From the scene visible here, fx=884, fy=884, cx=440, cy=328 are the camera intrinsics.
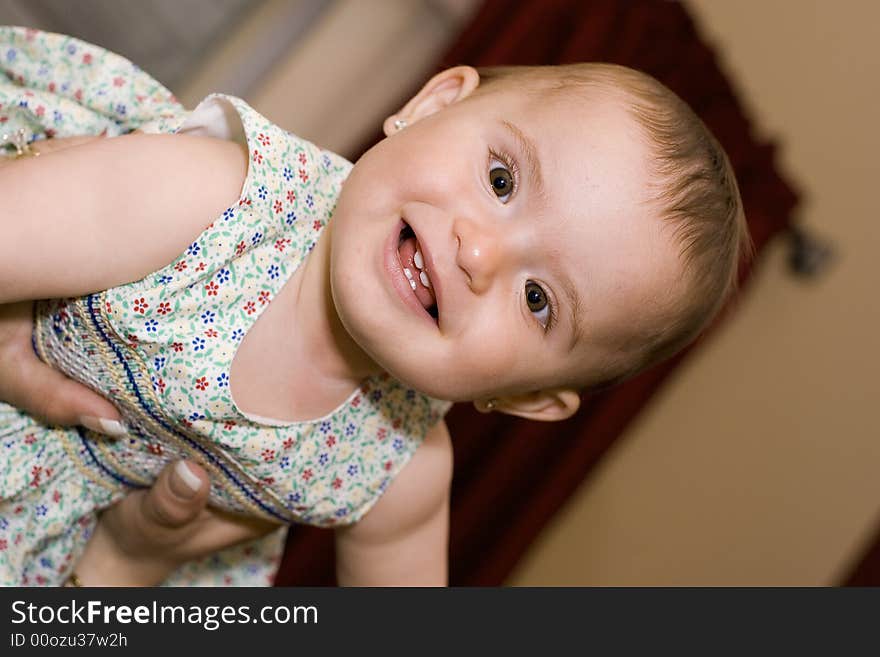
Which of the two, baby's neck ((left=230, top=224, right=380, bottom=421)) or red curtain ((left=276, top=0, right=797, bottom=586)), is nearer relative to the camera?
baby's neck ((left=230, top=224, right=380, bottom=421))

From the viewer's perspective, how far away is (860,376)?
2354mm

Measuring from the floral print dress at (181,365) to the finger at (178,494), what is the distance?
0.07 feet

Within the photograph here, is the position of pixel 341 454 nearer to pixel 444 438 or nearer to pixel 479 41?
pixel 444 438

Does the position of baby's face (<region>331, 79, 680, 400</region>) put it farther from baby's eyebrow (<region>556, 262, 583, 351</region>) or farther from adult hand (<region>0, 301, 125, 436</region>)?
adult hand (<region>0, 301, 125, 436</region>)

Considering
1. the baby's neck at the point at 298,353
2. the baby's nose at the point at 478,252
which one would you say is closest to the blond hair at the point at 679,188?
the baby's nose at the point at 478,252

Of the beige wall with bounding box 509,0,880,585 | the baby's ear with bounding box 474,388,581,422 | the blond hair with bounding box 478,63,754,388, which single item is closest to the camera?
the blond hair with bounding box 478,63,754,388

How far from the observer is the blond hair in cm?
90

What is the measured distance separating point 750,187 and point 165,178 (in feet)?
5.05

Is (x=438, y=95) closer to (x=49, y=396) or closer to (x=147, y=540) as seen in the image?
(x=49, y=396)

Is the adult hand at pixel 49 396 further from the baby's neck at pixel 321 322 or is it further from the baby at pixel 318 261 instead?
the baby's neck at pixel 321 322

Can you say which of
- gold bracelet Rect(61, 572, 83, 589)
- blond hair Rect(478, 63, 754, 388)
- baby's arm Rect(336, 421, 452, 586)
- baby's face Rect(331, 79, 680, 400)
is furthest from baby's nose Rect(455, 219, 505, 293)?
gold bracelet Rect(61, 572, 83, 589)

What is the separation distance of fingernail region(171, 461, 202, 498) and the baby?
3 cm

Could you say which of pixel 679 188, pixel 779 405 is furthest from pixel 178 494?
pixel 779 405

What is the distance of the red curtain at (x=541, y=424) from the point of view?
167 cm
